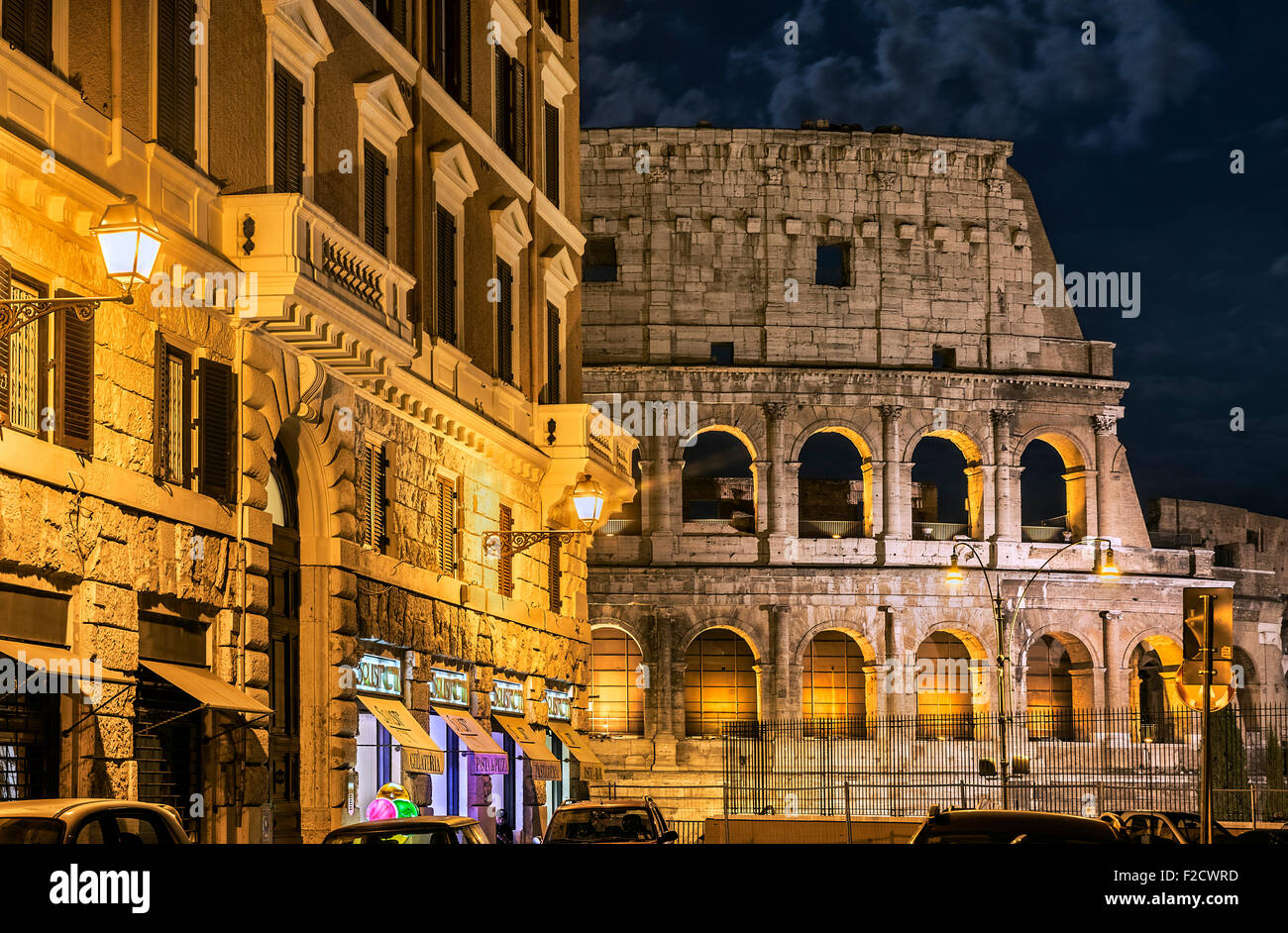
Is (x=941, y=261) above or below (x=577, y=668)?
above

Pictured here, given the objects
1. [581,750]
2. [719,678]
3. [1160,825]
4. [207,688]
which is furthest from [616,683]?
[207,688]

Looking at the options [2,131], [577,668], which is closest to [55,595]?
[2,131]

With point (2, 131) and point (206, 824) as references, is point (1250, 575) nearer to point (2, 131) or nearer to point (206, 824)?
point (206, 824)

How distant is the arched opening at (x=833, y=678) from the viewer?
49.6m

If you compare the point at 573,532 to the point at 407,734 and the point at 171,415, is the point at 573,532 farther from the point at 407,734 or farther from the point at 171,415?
the point at 171,415

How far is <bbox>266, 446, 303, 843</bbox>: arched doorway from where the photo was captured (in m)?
19.1

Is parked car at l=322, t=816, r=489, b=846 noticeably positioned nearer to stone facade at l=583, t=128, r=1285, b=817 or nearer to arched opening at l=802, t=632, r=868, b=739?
stone facade at l=583, t=128, r=1285, b=817

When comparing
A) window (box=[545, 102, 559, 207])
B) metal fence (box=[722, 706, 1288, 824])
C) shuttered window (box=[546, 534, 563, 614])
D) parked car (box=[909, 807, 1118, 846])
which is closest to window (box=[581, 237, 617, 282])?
metal fence (box=[722, 706, 1288, 824])

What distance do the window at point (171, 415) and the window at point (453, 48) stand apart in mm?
9151

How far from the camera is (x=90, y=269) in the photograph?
48.8 feet

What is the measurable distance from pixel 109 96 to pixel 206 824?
687cm

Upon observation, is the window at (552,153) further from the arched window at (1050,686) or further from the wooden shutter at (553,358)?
the arched window at (1050,686)

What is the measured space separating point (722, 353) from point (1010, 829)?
37.7 meters

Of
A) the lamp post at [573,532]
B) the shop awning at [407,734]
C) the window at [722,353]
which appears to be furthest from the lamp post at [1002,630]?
the shop awning at [407,734]
